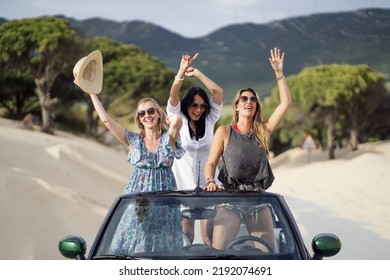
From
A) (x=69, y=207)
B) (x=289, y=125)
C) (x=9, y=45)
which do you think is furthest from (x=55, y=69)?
(x=69, y=207)

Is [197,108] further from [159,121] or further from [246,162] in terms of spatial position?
[246,162]

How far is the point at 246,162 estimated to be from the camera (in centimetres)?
712

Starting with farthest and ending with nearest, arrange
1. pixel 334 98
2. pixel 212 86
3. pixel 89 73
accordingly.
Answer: pixel 334 98 → pixel 212 86 → pixel 89 73

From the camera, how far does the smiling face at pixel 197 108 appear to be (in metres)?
8.55

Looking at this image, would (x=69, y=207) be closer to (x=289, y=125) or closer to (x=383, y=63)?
(x=289, y=125)

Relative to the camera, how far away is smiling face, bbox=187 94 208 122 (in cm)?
855

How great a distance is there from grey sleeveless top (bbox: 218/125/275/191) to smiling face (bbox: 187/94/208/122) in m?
1.37

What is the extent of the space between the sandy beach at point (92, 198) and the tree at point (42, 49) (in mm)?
4773

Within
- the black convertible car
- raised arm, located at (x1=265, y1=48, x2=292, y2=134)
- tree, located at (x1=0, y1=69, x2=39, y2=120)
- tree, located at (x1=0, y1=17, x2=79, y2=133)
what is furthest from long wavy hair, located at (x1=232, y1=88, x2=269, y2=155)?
tree, located at (x1=0, y1=69, x2=39, y2=120)

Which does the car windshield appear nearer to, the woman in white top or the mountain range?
the woman in white top

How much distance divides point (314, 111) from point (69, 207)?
43205 millimetres

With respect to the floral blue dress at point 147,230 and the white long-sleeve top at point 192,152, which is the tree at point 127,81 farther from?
the floral blue dress at point 147,230

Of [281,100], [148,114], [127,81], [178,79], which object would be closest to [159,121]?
[148,114]

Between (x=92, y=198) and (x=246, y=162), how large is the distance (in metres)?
16.6
